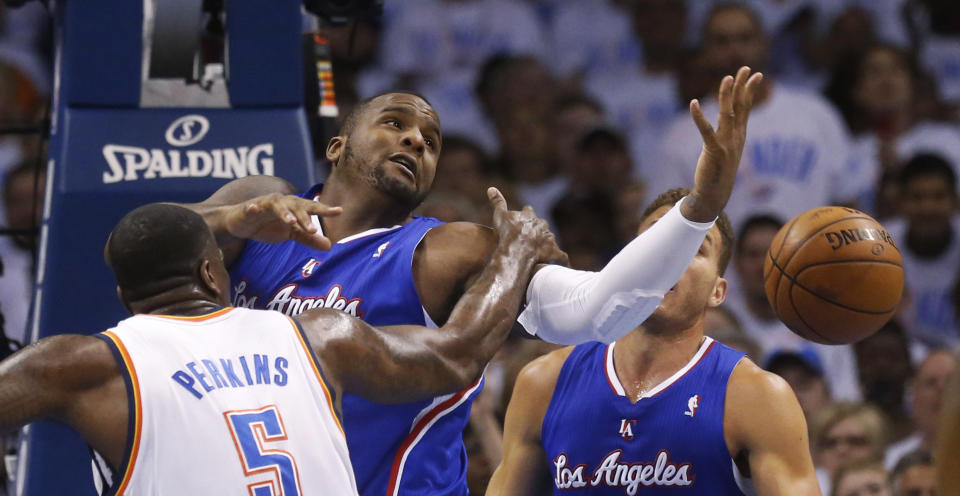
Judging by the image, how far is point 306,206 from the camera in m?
3.46

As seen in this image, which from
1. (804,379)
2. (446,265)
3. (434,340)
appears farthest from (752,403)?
(804,379)

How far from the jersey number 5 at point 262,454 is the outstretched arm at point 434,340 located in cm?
22

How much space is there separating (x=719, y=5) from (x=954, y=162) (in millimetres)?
1778

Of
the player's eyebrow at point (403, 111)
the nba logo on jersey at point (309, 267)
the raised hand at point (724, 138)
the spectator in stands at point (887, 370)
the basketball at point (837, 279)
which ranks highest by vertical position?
the raised hand at point (724, 138)

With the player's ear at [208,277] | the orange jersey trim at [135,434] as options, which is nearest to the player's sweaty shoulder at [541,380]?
the player's ear at [208,277]

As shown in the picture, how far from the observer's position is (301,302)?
12.5 ft

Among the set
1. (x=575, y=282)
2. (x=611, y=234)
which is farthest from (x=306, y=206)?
(x=611, y=234)

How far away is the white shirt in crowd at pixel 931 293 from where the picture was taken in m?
7.71

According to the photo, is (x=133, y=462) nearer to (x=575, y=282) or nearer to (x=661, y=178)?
(x=575, y=282)

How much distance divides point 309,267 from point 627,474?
120 cm

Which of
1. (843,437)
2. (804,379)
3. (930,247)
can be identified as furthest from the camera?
(930,247)

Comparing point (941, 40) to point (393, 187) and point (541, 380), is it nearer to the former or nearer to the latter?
point (541, 380)

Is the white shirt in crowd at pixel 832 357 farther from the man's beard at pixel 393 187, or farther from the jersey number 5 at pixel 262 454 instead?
the jersey number 5 at pixel 262 454

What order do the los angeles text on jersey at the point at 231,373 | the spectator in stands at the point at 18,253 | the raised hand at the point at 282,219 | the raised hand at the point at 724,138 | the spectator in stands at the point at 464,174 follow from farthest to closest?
the spectator in stands at the point at 464,174
the spectator in stands at the point at 18,253
the raised hand at the point at 282,219
the raised hand at the point at 724,138
the los angeles text on jersey at the point at 231,373
